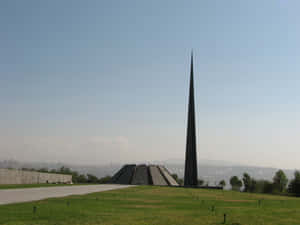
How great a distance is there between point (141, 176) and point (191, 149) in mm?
12796

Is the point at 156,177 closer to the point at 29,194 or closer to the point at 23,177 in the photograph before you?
the point at 23,177

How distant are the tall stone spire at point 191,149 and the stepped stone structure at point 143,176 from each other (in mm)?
4354

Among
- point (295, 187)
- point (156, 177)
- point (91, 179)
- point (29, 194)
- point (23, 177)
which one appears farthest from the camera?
point (91, 179)

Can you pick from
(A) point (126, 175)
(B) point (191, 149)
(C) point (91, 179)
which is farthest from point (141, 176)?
(C) point (91, 179)

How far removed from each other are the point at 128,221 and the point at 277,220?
324 inches

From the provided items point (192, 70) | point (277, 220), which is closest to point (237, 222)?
point (277, 220)

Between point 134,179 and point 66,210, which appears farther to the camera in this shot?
point 134,179

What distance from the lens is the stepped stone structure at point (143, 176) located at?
65.8 metres

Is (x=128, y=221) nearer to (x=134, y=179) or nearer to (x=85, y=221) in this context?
(x=85, y=221)

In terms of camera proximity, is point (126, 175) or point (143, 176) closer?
point (143, 176)

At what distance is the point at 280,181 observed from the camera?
84375 mm

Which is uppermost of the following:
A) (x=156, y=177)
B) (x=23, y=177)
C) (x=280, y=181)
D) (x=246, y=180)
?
(x=23, y=177)

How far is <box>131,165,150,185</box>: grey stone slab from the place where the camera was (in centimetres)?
6538

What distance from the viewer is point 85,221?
1402 cm
